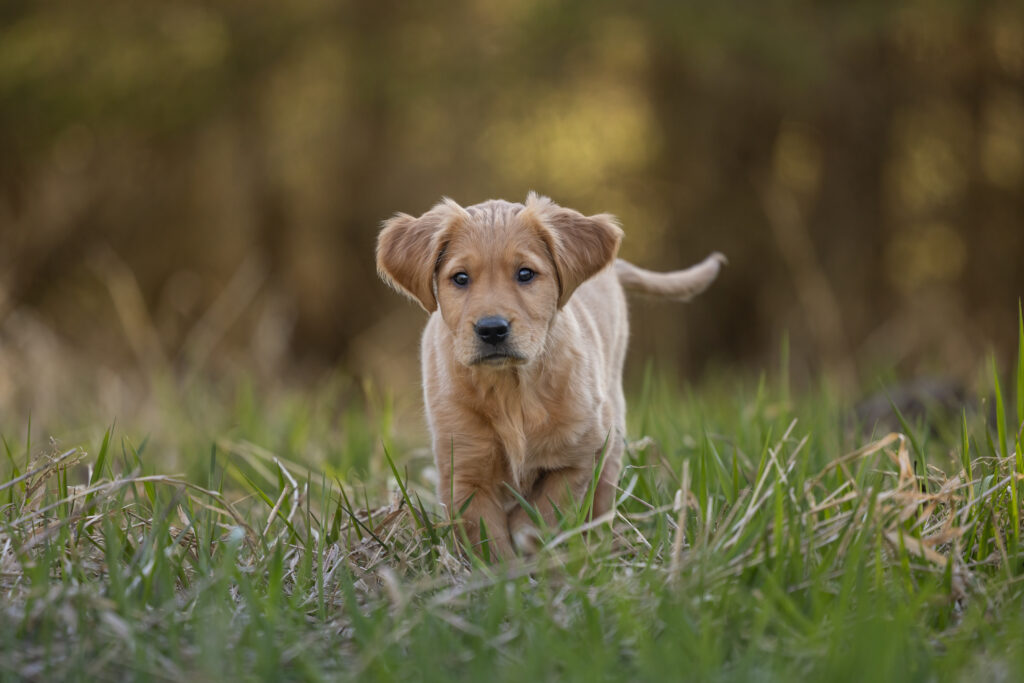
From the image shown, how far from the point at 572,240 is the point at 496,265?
1.02 feet

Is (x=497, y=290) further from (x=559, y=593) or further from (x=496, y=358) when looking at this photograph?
(x=559, y=593)

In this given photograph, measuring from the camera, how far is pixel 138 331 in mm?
8156

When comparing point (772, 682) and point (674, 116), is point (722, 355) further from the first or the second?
point (772, 682)

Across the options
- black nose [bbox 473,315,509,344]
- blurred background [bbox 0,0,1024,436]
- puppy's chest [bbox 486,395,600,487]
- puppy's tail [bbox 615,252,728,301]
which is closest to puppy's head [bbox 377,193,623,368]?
black nose [bbox 473,315,509,344]

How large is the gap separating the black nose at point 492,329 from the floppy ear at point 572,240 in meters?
0.39

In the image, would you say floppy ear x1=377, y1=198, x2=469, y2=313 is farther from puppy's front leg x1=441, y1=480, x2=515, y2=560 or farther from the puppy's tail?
the puppy's tail

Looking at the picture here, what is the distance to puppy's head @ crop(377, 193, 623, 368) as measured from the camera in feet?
10.3

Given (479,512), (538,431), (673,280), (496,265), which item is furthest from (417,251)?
(673,280)

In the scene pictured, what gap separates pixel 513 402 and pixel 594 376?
1.12 feet

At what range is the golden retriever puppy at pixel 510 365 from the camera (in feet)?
10.7

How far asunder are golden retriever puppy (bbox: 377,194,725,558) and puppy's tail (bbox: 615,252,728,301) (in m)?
1.17

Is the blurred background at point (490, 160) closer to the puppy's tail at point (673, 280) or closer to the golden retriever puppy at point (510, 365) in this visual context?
the puppy's tail at point (673, 280)

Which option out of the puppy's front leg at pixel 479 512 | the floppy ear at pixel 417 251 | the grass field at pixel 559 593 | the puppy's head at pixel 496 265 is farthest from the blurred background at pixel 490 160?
the grass field at pixel 559 593

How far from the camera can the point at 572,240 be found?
11.3ft
